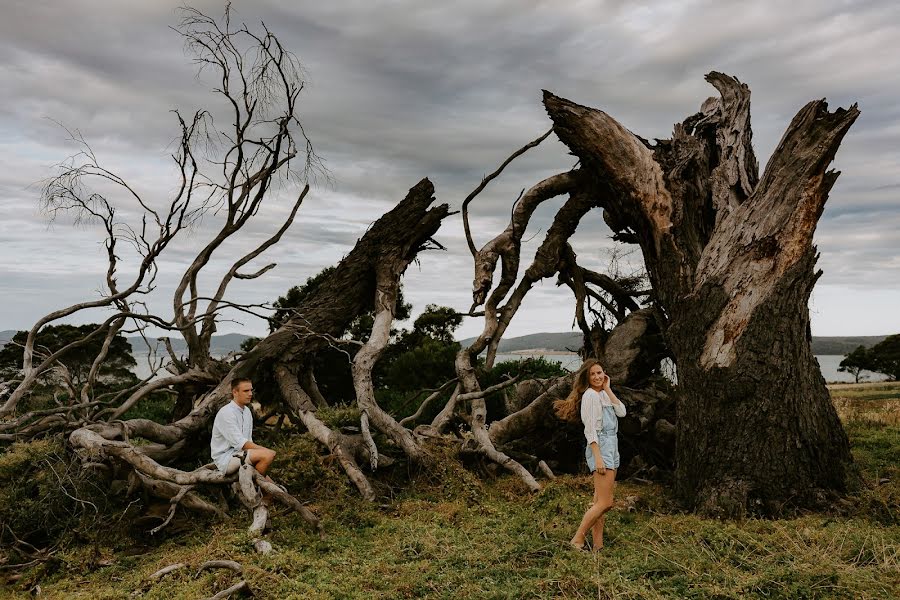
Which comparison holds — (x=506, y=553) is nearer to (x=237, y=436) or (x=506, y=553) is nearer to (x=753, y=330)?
(x=237, y=436)

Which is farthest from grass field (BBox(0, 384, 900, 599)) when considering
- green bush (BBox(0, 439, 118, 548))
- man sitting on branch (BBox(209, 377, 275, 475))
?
man sitting on branch (BBox(209, 377, 275, 475))

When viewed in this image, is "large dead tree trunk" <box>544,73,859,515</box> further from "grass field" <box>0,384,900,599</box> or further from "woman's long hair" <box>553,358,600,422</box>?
"woman's long hair" <box>553,358,600,422</box>

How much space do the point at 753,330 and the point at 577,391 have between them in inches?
92.6

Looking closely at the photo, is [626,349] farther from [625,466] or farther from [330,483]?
[330,483]

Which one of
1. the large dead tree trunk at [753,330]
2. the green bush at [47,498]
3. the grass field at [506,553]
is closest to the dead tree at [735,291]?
the large dead tree trunk at [753,330]

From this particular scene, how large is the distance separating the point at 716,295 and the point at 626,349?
7.98ft

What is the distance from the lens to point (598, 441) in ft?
21.1

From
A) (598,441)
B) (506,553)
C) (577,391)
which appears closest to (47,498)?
(506,553)

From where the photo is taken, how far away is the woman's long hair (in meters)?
6.72

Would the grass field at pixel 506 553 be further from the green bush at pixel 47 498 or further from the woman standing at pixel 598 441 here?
the green bush at pixel 47 498

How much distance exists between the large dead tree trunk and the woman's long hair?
1672 millimetres

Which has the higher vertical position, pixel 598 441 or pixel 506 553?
pixel 598 441

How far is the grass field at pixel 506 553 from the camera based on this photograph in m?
5.25

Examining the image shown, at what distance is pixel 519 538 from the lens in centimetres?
672
